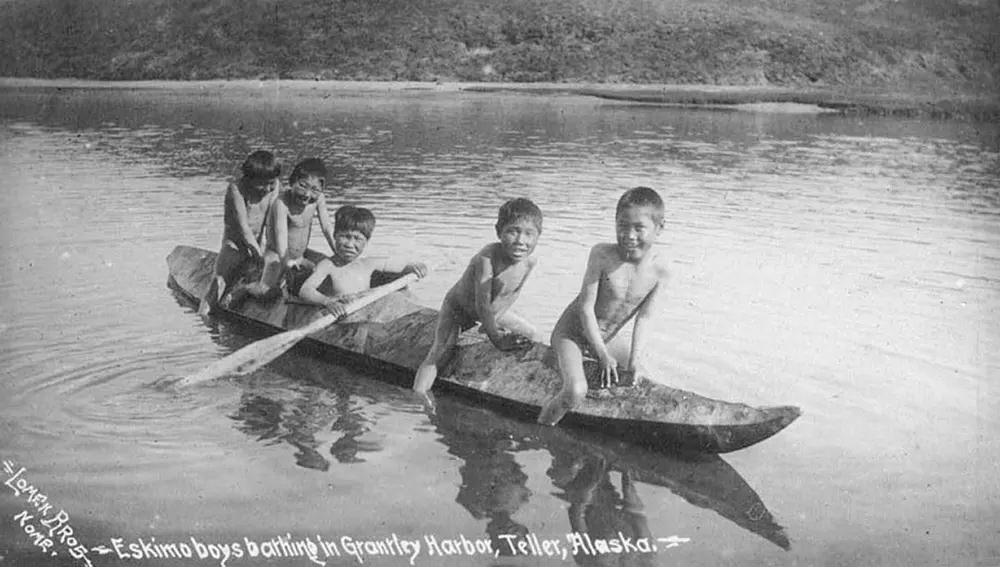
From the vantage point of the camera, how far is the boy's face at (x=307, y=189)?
7020 millimetres

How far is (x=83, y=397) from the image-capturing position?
526cm

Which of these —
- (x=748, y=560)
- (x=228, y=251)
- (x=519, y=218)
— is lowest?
(x=748, y=560)

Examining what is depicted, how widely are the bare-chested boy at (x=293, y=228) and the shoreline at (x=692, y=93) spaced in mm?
20114

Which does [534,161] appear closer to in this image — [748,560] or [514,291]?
[514,291]

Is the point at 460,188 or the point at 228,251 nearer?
the point at 228,251

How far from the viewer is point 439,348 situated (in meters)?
5.53

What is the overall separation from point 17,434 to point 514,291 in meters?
2.73

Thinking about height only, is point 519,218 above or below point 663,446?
above

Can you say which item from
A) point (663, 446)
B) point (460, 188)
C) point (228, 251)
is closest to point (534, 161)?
point (460, 188)

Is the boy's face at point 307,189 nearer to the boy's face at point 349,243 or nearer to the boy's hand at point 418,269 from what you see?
the boy's face at point 349,243

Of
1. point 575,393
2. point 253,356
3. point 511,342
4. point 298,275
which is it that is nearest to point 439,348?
point 511,342

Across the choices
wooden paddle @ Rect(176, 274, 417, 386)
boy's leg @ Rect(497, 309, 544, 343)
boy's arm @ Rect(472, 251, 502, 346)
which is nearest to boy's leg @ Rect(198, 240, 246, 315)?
wooden paddle @ Rect(176, 274, 417, 386)

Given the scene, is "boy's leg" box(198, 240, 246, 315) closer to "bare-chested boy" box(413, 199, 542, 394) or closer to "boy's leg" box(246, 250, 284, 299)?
"boy's leg" box(246, 250, 284, 299)

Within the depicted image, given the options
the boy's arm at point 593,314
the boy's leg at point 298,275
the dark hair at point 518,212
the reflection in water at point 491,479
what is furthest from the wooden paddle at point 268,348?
the boy's arm at point 593,314
